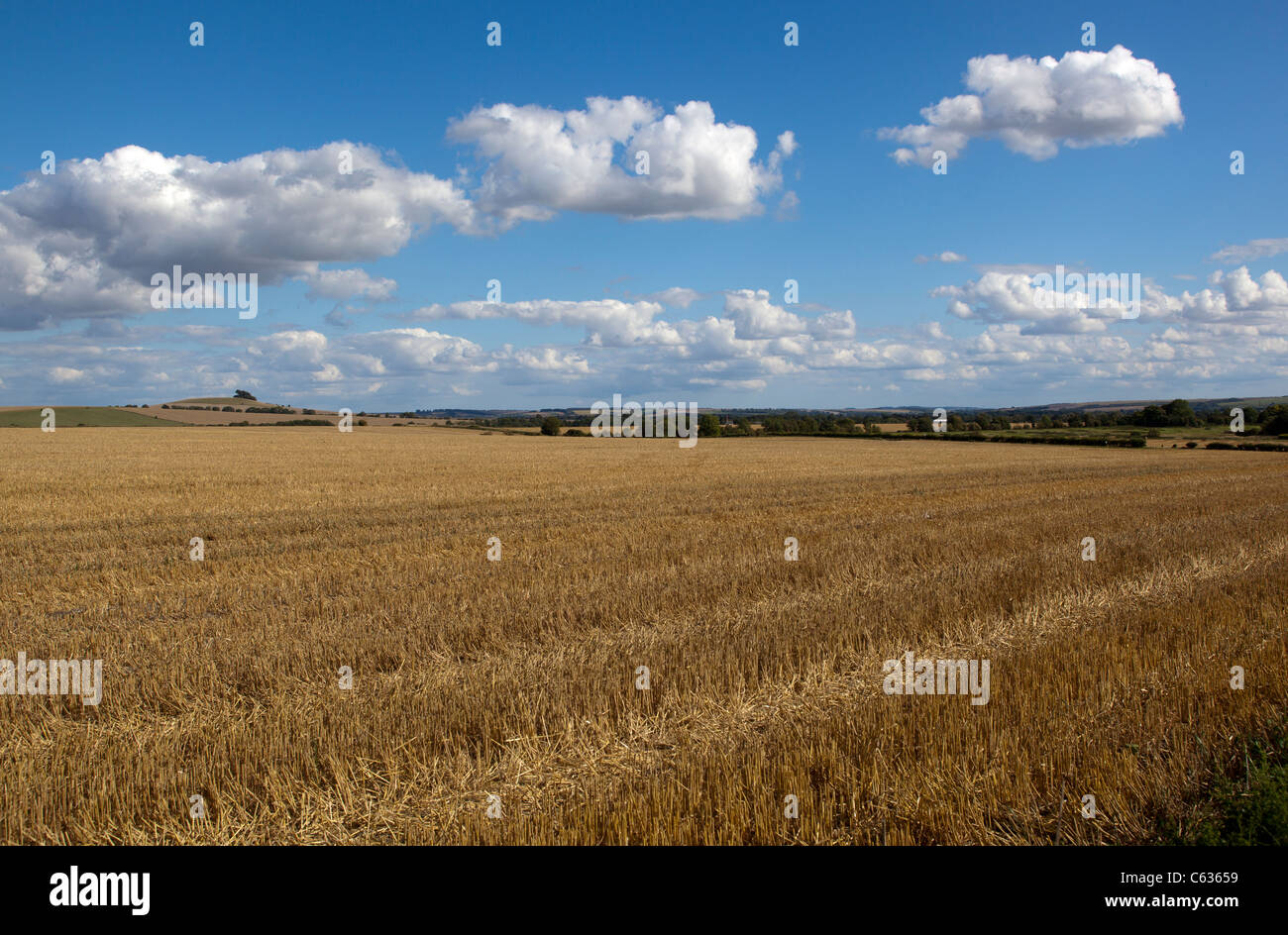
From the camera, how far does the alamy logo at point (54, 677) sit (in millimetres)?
6340

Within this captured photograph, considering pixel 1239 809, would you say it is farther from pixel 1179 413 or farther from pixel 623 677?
pixel 1179 413

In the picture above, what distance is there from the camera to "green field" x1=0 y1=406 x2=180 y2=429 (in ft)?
281

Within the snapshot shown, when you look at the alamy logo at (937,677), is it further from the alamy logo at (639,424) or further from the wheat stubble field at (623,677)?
the alamy logo at (639,424)

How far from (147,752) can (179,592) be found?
5682 mm
